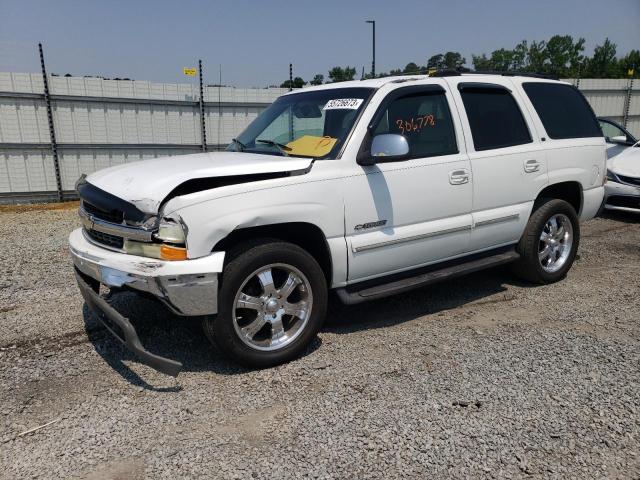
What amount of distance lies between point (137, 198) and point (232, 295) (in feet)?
2.75

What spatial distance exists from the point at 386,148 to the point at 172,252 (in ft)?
5.42

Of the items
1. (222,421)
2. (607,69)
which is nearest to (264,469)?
(222,421)

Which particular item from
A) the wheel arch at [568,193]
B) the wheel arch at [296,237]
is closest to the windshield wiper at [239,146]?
the wheel arch at [296,237]

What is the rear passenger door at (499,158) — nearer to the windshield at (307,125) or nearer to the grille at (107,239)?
the windshield at (307,125)

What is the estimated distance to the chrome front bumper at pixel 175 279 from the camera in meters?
3.07

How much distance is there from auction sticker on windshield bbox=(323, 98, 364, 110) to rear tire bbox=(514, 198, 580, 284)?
2211 millimetres

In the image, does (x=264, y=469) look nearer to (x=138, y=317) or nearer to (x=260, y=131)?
(x=138, y=317)

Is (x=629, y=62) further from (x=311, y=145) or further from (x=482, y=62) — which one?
(x=311, y=145)

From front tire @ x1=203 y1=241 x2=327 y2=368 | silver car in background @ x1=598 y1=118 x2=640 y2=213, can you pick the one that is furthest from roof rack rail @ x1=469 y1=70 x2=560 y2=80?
silver car in background @ x1=598 y1=118 x2=640 y2=213

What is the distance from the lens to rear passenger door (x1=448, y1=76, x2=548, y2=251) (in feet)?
14.7

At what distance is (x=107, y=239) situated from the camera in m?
3.46

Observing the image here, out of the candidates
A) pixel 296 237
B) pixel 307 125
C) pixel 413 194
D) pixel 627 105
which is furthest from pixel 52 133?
pixel 627 105

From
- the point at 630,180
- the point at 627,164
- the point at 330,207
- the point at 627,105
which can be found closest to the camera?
the point at 330,207

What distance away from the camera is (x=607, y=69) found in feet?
217
